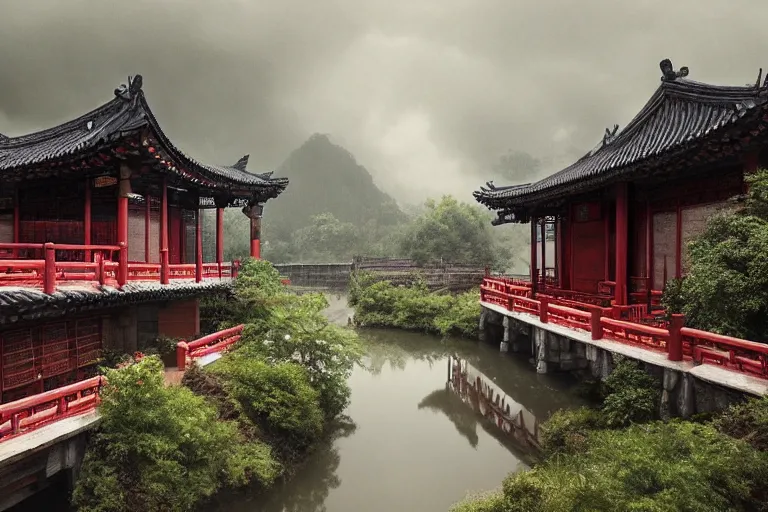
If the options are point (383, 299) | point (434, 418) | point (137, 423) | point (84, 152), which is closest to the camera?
point (137, 423)

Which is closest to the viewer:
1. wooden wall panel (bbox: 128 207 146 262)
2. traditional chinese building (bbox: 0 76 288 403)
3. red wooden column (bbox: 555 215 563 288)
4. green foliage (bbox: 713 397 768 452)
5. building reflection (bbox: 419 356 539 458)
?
green foliage (bbox: 713 397 768 452)

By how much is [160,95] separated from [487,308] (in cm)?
8752

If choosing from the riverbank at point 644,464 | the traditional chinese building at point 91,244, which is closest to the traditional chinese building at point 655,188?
the riverbank at point 644,464

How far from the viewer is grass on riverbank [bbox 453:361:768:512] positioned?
477cm

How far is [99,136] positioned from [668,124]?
13844mm

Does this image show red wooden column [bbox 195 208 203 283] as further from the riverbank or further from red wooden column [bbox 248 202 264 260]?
the riverbank

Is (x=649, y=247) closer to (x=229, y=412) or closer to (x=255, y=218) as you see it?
(x=229, y=412)

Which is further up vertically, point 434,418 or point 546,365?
point 546,365

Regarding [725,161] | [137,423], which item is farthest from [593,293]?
[137,423]

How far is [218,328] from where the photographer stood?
13.0 meters

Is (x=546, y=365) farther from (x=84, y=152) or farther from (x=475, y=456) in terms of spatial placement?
(x=84, y=152)

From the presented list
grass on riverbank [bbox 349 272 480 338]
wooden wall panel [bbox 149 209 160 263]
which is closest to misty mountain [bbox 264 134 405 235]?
grass on riverbank [bbox 349 272 480 338]

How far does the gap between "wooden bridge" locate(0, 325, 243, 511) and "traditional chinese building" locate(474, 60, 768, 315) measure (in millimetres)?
11188

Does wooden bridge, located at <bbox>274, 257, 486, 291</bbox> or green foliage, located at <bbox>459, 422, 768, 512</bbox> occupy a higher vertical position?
wooden bridge, located at <bbox>274, 257, 486, 291</bbox>
